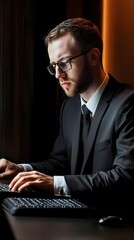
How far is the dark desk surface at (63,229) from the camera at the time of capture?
43.8 inches

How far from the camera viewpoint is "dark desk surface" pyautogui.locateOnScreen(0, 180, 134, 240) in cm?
111

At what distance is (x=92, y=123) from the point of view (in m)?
2.03

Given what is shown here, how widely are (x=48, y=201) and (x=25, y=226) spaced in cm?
28

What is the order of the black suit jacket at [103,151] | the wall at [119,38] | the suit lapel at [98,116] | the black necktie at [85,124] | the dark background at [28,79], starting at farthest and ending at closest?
the dark background at [28,79]
the wall at [119,38]
the black necktie at [85,124]
the suit lapel at [98,116]
the black suit jacket at [103,151]

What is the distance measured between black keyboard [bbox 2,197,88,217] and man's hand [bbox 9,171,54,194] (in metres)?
0.09

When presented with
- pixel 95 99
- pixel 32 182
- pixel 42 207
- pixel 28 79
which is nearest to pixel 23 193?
pixel 32 182

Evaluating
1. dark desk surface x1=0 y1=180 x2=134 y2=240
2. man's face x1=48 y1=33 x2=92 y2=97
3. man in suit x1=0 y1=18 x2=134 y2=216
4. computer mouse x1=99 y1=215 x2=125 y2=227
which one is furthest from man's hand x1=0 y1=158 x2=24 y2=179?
computer mouse x1=99 y1=215 x2=125 y2=227

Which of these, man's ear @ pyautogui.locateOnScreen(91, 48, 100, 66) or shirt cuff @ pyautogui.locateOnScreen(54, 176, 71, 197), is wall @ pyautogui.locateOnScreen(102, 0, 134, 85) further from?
shirt cuff @ pyautogui.locateOnScreen(54, 176, 71, 197)

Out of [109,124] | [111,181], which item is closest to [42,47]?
[109,124]

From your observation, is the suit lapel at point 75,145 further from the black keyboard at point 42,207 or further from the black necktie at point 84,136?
the black keyboard at point 42,207

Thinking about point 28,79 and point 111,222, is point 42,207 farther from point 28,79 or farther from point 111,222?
point 28,79

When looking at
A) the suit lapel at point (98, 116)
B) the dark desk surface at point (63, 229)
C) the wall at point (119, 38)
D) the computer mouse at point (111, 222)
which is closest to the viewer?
the dark desk surface at point (63, 229)

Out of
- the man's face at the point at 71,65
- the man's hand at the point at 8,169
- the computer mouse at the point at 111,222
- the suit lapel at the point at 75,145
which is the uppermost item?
the man's face at the point at 71,65

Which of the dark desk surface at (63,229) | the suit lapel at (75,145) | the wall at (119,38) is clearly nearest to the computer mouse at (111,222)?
the dark desk surface at (63,229)
